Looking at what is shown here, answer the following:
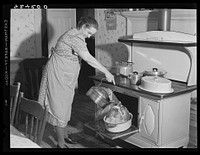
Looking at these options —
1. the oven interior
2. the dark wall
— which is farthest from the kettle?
the dark wall

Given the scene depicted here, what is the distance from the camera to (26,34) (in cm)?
255

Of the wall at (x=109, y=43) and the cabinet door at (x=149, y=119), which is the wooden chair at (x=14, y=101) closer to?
the cabinet door at (x=149, y=119)

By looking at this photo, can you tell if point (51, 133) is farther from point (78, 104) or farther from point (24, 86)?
point (78, 104)

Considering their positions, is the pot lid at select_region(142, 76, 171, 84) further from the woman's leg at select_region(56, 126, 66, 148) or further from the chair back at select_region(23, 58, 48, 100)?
the chair back at select_region(23, 58, 48, 100)

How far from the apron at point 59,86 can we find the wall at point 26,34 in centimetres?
90

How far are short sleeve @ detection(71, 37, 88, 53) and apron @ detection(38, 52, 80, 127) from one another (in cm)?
10

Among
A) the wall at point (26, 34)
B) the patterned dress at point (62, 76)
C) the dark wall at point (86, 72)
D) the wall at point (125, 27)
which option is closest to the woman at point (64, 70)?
the patterned dress at point (62, 76)

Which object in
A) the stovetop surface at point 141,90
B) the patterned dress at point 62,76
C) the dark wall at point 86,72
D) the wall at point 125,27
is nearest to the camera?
the stovetop surface at point 141,90

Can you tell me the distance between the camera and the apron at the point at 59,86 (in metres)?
1.70

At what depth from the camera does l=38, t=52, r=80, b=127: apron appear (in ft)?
5.58

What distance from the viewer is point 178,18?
1816 mm

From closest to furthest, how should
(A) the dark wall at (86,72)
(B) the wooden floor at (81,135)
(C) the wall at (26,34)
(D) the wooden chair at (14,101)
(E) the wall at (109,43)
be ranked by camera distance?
(D) the wooden chair at (14,101) → (B) the wooden floor at (81,135) → (E) the wall at (109,43) → (C) the wall at (26,34) → (A) the dark wall at (86,72)

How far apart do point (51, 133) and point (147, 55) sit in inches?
32.6
